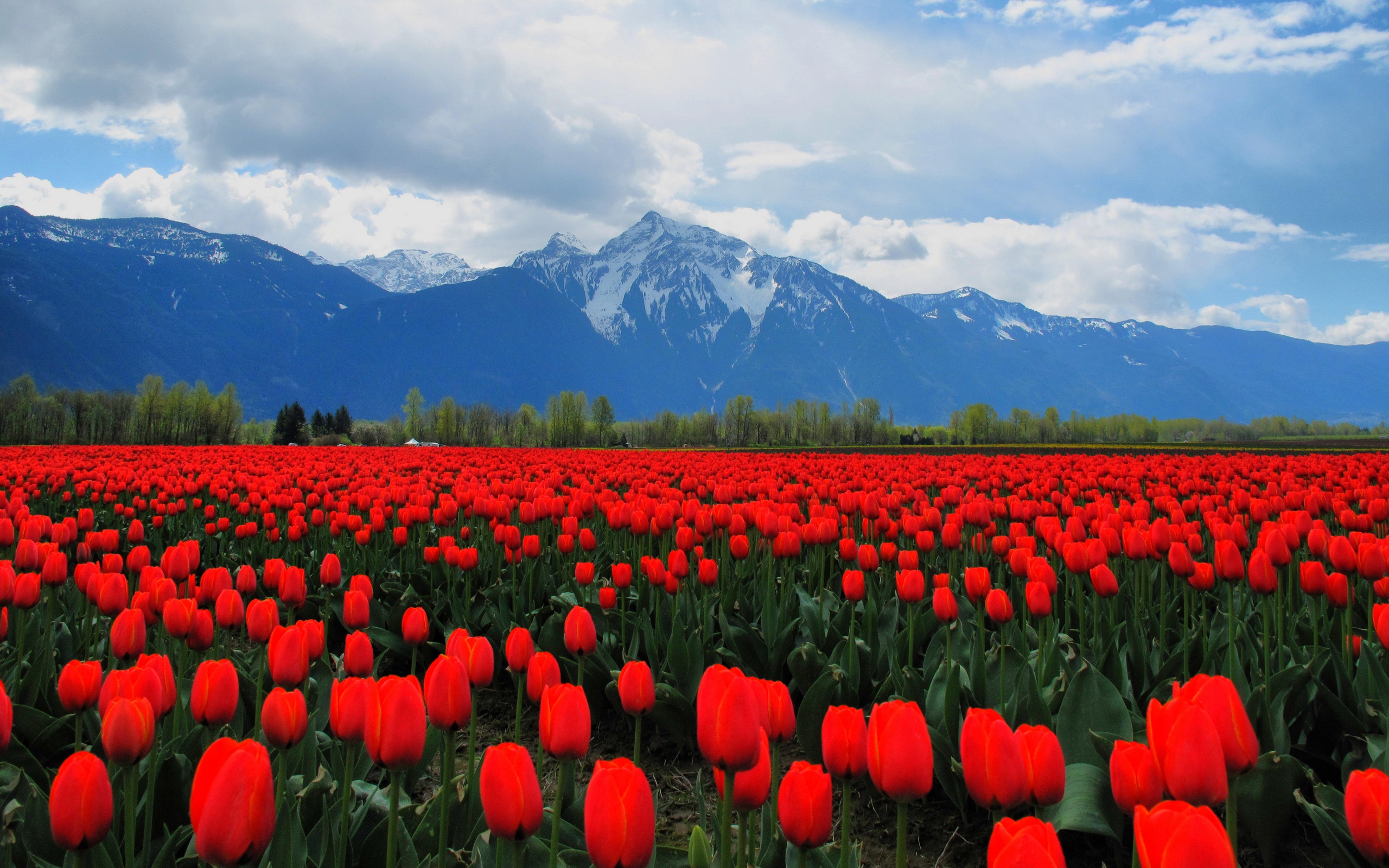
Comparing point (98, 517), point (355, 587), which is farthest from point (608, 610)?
point (98, 517)

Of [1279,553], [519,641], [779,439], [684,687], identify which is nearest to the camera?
[519,641]

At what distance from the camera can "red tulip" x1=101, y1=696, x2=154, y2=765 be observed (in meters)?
→ 1.93

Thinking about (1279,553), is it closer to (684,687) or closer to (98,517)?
→ (684,687)

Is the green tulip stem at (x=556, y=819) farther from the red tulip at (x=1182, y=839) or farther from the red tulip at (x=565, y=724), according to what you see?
the red tulip at (x=1182, y=839)

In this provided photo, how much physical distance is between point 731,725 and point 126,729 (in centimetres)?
166

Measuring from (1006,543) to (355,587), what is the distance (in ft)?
14.7

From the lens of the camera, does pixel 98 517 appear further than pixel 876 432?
No

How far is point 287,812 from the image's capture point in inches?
84.9

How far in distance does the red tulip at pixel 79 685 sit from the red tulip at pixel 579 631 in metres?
1.60

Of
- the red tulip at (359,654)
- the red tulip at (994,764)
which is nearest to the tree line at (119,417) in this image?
the red tulip at (359,654)

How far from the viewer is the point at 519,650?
2.65 meters

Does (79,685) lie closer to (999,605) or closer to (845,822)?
(845,822)

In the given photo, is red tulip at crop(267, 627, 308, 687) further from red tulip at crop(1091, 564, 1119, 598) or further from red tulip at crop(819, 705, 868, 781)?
red tulip at crop(1091, 564, 1119, 598)

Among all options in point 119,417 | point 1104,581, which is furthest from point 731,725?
point 119,417
